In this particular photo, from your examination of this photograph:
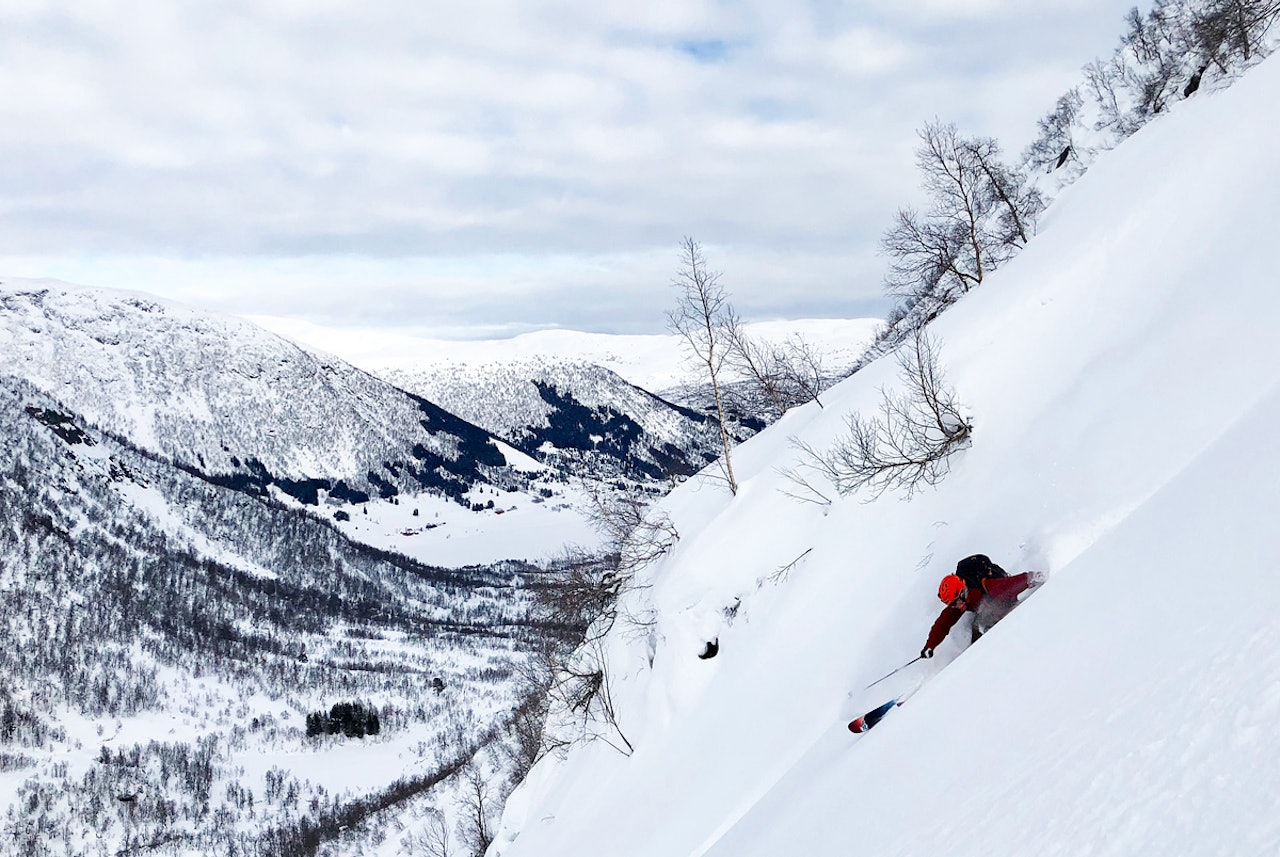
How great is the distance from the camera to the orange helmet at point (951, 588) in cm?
988

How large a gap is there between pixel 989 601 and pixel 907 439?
16.7ft

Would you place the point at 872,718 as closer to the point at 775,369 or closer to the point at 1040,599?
the point at 1040,599

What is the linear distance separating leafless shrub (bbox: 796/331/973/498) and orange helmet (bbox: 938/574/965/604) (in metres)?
3.56

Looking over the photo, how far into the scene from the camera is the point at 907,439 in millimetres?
14430

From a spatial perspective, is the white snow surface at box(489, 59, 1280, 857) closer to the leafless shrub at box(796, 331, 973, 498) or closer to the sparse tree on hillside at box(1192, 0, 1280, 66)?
the leafless shrub at box(796, 331, 973, 498)

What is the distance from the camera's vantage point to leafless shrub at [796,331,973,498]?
1335 cm

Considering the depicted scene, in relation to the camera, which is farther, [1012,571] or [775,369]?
[775,369]

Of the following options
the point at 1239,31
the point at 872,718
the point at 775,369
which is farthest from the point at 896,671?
the point at 1239,31

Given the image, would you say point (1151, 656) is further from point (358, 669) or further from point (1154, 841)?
point (358, 669)

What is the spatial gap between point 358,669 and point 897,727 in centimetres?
16010

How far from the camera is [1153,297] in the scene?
12.9 m

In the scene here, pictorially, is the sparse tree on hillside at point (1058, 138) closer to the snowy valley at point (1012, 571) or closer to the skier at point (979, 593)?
the snowy valley at point (1012, 571)

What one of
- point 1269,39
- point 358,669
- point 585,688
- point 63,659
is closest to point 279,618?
point 358,669

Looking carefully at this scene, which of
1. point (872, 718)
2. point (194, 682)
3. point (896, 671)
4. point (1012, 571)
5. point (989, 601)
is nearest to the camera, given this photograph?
point (872, 718)
